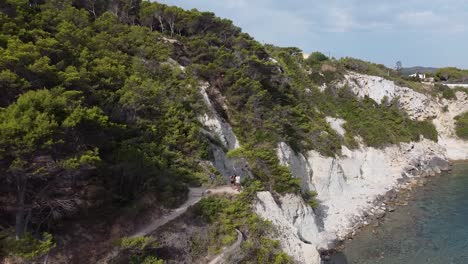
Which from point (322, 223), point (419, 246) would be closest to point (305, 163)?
point (322, 223)

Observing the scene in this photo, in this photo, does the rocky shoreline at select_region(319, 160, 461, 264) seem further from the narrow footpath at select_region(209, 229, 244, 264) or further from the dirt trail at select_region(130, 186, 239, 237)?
the narrow footpath at select_region(209, 229, 244, 264)

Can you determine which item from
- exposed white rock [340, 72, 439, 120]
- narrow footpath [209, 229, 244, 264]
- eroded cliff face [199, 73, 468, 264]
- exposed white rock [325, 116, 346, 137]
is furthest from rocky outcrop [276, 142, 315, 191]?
exposed white rock [340, 72, 439, 120]

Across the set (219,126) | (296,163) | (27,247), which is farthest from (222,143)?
(27,247)

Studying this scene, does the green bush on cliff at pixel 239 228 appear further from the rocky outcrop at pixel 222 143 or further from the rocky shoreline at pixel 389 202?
the rocky shoreline at pixel 389 202

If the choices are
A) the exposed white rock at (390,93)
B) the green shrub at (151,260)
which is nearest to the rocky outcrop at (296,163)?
the green shrub at (151,260)

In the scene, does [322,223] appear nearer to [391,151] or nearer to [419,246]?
[419,246]

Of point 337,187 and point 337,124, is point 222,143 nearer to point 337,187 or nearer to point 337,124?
point 337,187
